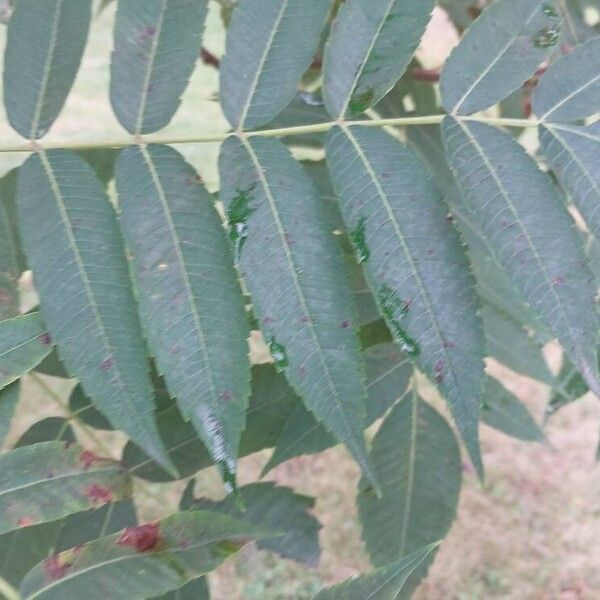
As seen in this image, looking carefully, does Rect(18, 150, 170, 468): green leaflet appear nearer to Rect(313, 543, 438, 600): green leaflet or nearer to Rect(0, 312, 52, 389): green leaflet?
Rect(0, 312, 52, 389): green leaflet

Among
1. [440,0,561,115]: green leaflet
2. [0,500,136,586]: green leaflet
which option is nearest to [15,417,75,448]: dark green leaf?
[0,500,136,586]: green leaflet

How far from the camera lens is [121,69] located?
29.3 inches

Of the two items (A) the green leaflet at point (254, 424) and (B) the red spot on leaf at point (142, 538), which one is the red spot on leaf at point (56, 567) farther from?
(A) the green leaflet at point (254, 424)

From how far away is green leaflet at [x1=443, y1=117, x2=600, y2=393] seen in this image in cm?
64

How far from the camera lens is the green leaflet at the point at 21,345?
662mm

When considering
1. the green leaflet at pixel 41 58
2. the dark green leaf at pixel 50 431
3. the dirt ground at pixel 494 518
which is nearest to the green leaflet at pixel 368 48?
the green leaflet at pixel 41 58

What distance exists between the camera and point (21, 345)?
0.67m

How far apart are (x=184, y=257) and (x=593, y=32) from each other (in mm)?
808

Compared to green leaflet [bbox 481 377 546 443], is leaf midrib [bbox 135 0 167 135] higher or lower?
higher

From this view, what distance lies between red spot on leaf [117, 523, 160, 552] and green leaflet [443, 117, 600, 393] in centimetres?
35

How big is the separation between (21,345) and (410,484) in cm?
50

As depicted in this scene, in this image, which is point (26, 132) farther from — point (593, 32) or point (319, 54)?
point (593, 32)

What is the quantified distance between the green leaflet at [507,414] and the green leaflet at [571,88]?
470 mm

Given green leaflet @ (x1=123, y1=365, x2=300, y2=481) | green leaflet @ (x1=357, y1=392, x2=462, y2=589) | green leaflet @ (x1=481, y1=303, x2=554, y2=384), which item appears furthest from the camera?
green leaflet @ (x1=481, y1=303, x2=554, y2=384)
